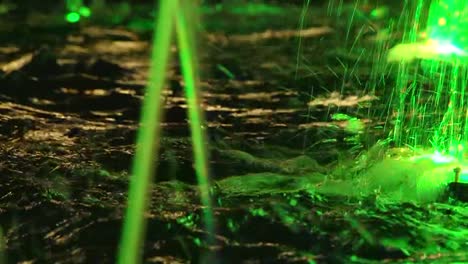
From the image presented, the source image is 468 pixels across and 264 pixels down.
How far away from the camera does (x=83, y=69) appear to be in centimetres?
1145

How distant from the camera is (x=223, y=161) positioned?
6.38 m

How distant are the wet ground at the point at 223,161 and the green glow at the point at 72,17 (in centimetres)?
529

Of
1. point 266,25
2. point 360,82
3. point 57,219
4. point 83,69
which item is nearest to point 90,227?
point 57,219

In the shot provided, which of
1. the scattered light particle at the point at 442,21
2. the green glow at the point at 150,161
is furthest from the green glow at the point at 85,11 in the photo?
the green glow at the point at 150,161

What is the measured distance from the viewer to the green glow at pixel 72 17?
61.4ft

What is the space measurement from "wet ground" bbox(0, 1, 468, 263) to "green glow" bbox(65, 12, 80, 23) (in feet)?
17.4

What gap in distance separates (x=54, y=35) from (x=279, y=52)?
210 inches

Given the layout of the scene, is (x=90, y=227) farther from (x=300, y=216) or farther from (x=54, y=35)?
(x=54, y=35)

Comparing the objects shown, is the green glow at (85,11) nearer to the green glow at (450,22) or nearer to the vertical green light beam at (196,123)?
the vertical green light beam at (196,123)

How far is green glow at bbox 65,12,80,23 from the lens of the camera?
18727 millimetres

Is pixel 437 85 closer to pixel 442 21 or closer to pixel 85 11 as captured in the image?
pixel 442 21

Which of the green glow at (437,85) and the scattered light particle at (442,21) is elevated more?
the scattered light particle at (442,21)

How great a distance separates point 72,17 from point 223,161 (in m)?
14.3

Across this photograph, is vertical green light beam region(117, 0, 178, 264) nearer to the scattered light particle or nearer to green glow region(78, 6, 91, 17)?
the scattered light particle
